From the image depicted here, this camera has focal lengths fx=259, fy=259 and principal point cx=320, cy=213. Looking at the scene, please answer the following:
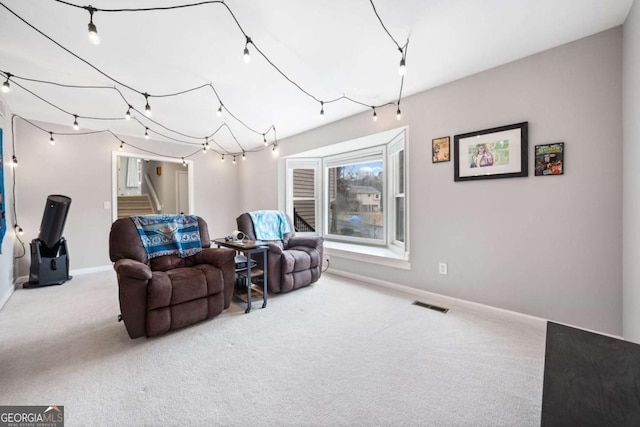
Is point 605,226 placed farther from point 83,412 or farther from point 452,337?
point 83,412

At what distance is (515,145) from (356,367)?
232 cm

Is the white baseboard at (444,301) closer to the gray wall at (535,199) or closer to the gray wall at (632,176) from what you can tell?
the gray wall at (535,199)

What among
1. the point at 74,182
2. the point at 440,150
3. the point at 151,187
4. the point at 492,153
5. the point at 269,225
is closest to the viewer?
the point at 492,153

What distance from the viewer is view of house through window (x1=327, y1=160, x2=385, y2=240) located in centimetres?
413

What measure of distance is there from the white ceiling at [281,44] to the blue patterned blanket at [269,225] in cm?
149

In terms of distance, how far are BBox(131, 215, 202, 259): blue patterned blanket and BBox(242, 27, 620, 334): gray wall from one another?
2.53 meters

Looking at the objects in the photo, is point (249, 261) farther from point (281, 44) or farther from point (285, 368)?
point (281, 44)

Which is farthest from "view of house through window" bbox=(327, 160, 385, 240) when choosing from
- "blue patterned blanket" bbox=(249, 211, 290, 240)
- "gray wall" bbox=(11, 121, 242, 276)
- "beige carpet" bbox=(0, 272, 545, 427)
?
"gray wall" bbox=(11, 121, 242, 276)

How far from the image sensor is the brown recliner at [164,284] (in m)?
2.05

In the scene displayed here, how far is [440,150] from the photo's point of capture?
282 cm

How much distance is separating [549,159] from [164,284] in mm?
3387

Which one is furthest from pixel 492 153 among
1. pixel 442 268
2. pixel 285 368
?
pixel 285 368

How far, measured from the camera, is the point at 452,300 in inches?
109

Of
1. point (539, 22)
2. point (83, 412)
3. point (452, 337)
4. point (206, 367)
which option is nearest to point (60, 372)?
point (83, 412)
